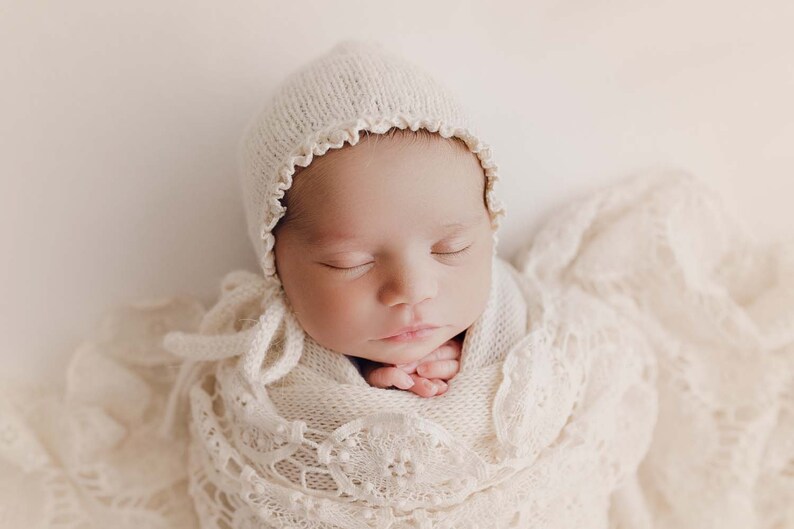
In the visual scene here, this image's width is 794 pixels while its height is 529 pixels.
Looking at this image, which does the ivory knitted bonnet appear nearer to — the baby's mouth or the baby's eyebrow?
the baby's eyebrow

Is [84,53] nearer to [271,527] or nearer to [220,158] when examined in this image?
[220,158]

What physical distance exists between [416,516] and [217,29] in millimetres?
1017

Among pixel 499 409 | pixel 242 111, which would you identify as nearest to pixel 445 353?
pixel 499 409

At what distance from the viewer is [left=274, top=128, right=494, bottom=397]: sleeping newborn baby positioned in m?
1.07

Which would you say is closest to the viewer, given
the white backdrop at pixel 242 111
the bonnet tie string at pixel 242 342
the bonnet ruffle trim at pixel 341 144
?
the bonnet ruffle trim at pixel 341 144

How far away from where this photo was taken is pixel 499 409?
1.12m

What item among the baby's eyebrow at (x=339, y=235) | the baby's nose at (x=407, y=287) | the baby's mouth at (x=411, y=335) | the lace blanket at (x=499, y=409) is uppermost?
the baby's eyebrow at (x=339, y=235)

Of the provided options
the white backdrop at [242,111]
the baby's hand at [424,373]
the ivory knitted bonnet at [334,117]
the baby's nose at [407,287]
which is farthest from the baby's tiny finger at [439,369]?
the white backdrop at [242,111]

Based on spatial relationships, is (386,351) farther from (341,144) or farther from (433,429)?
(341,144)

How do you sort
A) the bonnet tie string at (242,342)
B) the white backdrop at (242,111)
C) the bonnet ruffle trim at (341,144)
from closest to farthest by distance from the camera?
the bonnet ruffle trim at (341,144) → the bonnet tie string at (242,342) → the white backdrop at (242,111)

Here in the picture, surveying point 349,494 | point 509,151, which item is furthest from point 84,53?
point 349,494

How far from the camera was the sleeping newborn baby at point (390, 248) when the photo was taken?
107cm

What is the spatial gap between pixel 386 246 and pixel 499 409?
1.07 feet

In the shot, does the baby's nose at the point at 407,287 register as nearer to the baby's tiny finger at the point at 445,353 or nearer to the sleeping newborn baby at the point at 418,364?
the sleeping newborn baby at the point at 418,364
